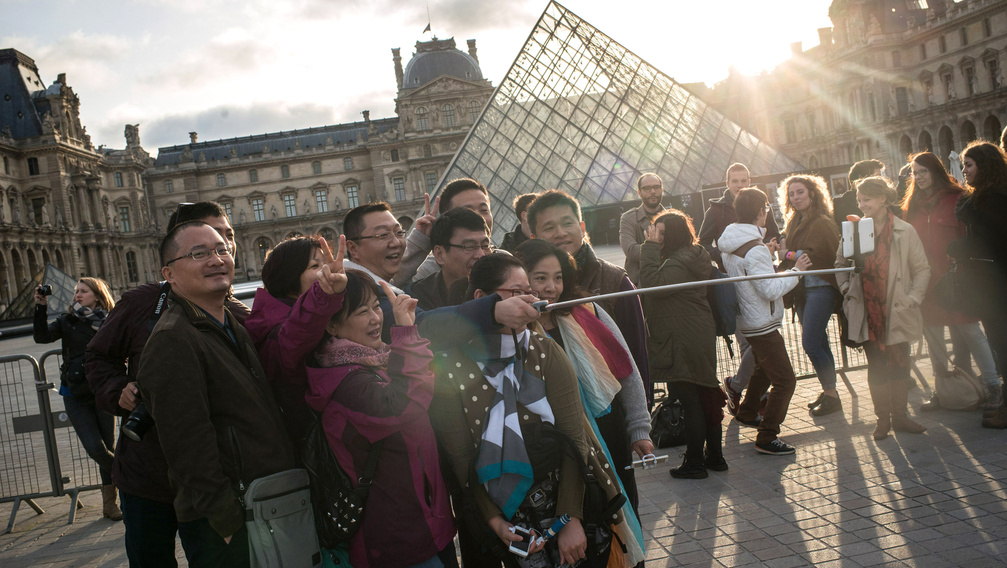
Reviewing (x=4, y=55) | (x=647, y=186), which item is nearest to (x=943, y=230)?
(x=647, y=186)

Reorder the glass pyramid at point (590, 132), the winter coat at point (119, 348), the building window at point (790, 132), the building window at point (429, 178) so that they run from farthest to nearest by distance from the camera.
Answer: the building window at point (429, 178) → the building window at point (790, 132) → the glass pyramid at point (590, 132) → the winter coat at point (119, 348)

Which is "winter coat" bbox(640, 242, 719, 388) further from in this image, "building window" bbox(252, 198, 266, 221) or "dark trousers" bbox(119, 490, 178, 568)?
"building window" bbox(252, 198, 266, 221)

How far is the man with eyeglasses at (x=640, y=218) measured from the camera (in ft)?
15.5

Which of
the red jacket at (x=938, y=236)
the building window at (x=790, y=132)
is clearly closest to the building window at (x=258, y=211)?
the building window at (x=790, y=132)

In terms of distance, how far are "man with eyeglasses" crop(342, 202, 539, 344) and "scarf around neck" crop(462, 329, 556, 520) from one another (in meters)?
0.06

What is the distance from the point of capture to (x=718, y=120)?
18.9 meters

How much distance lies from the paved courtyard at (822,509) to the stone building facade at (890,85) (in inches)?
1377

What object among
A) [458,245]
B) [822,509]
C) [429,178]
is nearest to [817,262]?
[822,509]

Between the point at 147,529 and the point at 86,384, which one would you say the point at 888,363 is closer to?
the point at 147,529

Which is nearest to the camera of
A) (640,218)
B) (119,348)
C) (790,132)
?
(119,348)

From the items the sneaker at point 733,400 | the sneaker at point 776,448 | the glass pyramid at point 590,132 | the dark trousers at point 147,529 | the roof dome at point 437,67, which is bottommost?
the sneaker at point 776,448

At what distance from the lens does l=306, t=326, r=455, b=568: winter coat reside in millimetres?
1759

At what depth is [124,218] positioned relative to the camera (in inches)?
1965

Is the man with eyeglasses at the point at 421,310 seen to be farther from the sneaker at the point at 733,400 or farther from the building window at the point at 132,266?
the building window at the point at 132,266
